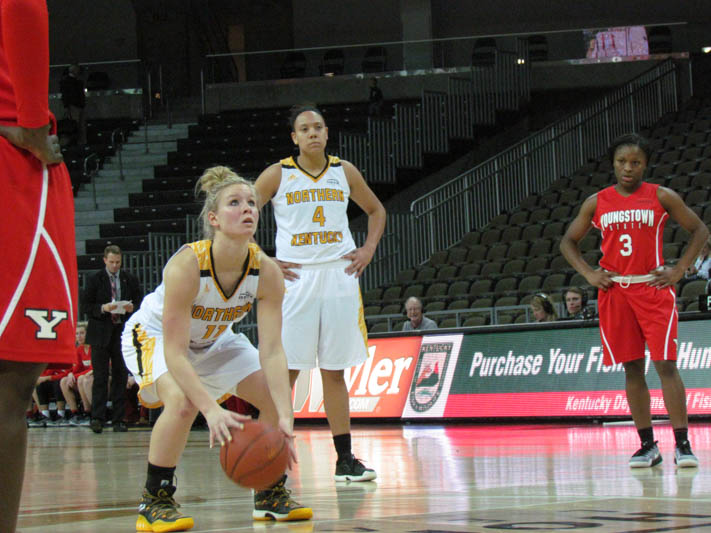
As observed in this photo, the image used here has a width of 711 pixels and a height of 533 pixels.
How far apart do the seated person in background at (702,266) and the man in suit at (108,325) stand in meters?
6.17

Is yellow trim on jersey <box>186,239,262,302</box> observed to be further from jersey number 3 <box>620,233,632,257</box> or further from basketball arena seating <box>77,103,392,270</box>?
basketball arena seating <box>77,103,392,270</box>

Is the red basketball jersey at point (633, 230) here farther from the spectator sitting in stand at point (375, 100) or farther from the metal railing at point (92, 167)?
the metal railing at point (92, 167)

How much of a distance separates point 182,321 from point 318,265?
6.08ft

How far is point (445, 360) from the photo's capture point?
11.6 metres

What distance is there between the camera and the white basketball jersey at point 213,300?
427 centimetres

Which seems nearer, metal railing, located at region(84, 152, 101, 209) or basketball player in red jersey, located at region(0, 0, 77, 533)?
basketball player in red jersey, located at region(0, 0, 77, 533)

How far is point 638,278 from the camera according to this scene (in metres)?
6.19

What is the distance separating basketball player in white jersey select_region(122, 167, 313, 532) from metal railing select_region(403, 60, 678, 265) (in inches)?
586

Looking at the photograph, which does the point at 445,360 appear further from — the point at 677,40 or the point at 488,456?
the point at 677,40

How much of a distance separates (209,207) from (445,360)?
7501 mm

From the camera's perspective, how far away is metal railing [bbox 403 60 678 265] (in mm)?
19688

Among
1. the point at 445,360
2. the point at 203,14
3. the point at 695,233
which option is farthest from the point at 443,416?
the point at 203,14

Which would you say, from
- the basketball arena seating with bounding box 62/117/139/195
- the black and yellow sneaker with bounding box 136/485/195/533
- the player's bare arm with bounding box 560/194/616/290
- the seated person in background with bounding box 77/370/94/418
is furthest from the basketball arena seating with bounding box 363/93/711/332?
the basketball arena seating with bounding box 62/117/139/195

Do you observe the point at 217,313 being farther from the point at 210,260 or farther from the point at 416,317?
the point at 416,317
